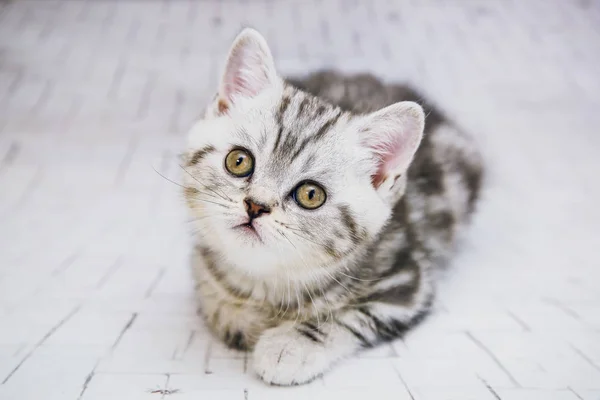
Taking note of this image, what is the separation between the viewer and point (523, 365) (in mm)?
962

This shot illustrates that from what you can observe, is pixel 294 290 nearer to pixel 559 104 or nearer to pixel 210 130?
pixel 210 130

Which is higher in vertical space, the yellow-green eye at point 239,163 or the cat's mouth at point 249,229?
the yellow-green eye at point 239,163

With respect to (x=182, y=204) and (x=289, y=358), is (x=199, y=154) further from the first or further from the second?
(x=289, y=358)

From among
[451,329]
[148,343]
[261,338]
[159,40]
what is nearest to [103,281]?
[148,343]

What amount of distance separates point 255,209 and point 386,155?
0.79ft

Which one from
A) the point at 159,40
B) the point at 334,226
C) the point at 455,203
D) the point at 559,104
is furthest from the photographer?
the point at 159,40

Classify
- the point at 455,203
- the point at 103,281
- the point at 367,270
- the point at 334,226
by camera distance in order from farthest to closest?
the point at 455,203
the point at 103,281
the point at 367,270
the point at 334,226

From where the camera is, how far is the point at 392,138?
964 millimetres

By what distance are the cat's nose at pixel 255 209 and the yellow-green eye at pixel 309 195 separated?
0.06 m

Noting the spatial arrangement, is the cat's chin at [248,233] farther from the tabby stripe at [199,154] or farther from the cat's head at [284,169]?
the tabby stripe at [199,154]

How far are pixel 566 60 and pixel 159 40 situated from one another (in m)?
1.23

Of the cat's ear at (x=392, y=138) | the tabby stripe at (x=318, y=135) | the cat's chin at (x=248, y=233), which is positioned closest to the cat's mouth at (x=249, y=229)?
the cat's chin at (x=248, y=233)

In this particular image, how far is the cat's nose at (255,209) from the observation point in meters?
0.86

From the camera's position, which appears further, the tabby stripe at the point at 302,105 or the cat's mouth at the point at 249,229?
the tabby stripe at the point at 302,105
